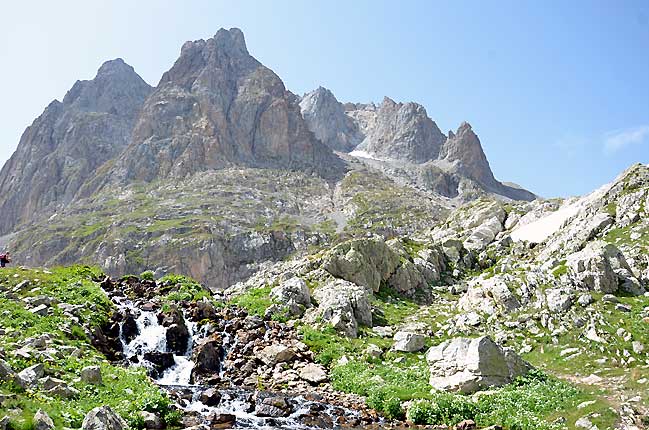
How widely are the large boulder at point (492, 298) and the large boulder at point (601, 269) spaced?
5833mm

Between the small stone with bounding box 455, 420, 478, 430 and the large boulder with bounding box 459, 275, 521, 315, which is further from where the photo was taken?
the large boulder with bounding box 459, 275, 521, 315

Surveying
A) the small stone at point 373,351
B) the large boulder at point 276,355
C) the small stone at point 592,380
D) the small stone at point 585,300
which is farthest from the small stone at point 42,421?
the small stone at point 585,300

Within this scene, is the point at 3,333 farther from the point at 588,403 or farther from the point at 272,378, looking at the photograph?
the point at 588,403

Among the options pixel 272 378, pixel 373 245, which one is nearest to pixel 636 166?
pixel 373 245

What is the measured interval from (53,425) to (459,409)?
19553 millimetres

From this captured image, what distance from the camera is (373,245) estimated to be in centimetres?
6269

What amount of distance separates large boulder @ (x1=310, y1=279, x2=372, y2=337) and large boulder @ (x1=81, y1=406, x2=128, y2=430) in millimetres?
25290

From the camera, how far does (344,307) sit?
45906mm

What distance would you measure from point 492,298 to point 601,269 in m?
9.79

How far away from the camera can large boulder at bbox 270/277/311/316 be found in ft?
156

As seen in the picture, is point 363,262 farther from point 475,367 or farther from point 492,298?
point 475,367

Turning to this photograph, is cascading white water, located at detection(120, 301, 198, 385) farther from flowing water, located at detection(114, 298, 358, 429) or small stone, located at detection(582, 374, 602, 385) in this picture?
small stone, located at detection(582, 374, 602, 385)

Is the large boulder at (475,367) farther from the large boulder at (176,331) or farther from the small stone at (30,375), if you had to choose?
the small stone at (30,375)

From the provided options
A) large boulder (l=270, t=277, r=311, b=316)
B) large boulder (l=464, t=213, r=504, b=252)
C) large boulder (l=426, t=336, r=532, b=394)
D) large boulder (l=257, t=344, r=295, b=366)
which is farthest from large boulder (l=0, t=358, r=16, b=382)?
large boulder (l=464, t=213, r=504, b=252)
